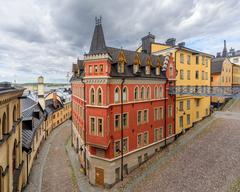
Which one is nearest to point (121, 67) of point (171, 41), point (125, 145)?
point (125, 145)

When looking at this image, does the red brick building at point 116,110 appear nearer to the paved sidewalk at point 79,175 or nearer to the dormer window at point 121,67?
the dormer window at point 121,67

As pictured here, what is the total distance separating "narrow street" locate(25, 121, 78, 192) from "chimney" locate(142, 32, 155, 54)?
2673cm

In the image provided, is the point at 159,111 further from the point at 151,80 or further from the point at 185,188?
the point at 185,188

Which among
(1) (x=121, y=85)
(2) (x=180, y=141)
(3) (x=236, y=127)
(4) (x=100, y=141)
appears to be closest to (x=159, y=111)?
(2) (x=180, y=141)

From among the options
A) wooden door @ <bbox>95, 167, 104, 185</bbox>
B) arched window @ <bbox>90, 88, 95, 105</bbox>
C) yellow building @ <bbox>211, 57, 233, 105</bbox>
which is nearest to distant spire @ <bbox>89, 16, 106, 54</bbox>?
arched window @ <bbox>90, 88, 95, 105</bbox>

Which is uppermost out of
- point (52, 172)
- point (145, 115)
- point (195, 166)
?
point (145, 115)

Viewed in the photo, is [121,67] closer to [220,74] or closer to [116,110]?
[116,110]

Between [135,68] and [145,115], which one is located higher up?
[135,68]

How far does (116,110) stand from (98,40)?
31.4ft

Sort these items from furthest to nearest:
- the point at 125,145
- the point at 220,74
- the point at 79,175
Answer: the point at 220,74 < the point at 79,175 < the point at 125,145

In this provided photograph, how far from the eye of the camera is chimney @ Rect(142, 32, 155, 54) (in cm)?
3978

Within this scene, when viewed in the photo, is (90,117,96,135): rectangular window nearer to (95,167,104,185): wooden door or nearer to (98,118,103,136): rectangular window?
(98,118,103,136): rectangular window

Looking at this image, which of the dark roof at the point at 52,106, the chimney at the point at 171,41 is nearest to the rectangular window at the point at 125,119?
the chimney at the point at 171,41

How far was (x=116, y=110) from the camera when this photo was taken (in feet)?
83.1
